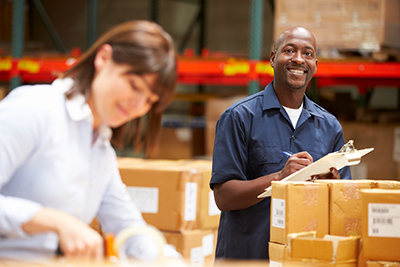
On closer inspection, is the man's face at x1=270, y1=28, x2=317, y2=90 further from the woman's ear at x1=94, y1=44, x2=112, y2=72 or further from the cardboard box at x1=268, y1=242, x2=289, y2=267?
the woman's ear at x1=94, y1=44, x2=112, y2=72

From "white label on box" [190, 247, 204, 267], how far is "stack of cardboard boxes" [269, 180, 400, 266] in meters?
1.14

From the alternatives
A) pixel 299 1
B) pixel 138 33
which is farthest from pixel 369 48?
pixel 138 33

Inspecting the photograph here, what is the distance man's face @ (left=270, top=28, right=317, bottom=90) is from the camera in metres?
1.92

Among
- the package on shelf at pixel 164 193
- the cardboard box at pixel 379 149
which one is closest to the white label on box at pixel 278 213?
the package on shelf at pixel 164 193

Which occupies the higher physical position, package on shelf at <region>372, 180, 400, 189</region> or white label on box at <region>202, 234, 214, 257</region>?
package on shelf at <region>372, 180, 400, 189</region>

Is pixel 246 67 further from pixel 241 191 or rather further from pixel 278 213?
pixel 278 213

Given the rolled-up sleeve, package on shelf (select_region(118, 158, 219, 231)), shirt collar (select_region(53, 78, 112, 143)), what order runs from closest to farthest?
the rolled-up sleeve < shirt collar (select_region(53, 78, 112, 143)) < package on shelf (select_region(118, 158, 219, 231))

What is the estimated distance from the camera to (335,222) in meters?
1.62

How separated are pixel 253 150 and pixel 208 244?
1131 millimetres

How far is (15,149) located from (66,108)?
→ 0.54 feet

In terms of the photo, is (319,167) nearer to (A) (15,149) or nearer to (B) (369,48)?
(A) (15,149)

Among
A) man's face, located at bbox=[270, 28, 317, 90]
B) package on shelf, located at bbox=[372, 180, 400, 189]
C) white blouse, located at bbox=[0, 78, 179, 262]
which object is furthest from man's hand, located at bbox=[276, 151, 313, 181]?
white blouse, located at bbox=[0, 78, 179, 262]

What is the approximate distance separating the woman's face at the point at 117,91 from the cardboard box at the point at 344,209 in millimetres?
847

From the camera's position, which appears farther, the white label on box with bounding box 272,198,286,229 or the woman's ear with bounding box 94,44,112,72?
the white label on box with bounding box 272,198,286,229
